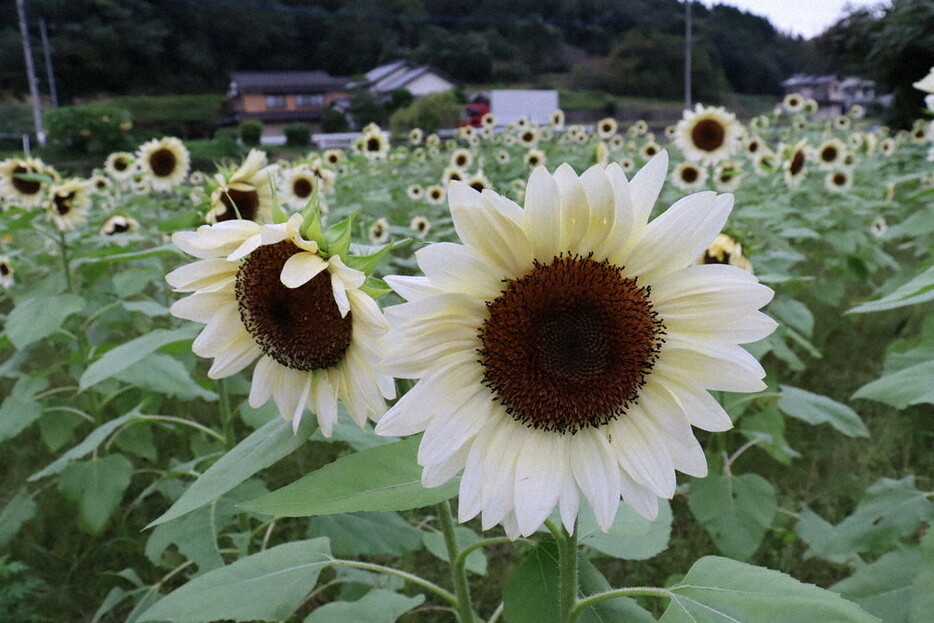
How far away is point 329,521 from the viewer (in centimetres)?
146

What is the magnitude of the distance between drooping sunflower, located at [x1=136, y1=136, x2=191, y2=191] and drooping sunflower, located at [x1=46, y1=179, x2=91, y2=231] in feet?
2.09

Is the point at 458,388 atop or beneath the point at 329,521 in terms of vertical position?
atop

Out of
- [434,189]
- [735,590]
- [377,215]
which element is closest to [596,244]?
[735,590]

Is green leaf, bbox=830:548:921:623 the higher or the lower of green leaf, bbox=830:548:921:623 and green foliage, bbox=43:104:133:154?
the lower

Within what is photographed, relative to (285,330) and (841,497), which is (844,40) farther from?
(285,330)

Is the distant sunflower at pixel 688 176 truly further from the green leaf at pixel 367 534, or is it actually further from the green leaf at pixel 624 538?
the green leaf at pixel 624 538

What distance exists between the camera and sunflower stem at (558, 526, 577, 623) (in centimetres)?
87

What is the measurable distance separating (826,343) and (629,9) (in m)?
40.9

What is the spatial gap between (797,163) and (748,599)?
156 inches

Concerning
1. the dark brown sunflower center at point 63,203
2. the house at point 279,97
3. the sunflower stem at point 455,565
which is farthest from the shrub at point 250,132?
the sunflower stem at point 455,565

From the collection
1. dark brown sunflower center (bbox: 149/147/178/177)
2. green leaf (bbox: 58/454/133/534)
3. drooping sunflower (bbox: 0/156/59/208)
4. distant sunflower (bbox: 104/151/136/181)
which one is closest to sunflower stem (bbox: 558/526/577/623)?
green leaf (bbox: 58/454/133/534)

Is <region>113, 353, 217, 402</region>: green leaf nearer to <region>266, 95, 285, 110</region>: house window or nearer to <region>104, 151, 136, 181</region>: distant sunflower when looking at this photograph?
<region>104, 151, 136, 181</region>: distant sunflower

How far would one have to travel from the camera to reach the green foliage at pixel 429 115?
11.9m

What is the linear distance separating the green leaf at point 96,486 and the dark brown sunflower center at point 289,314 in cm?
111
